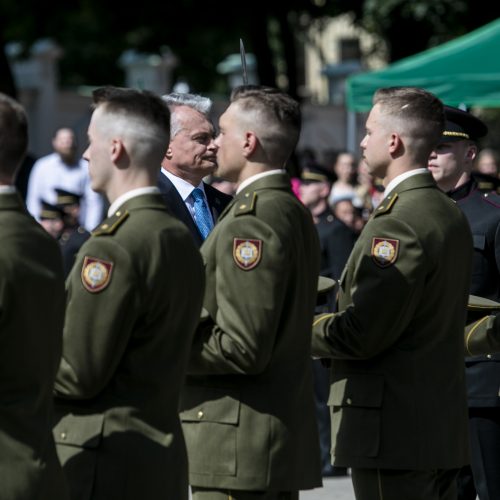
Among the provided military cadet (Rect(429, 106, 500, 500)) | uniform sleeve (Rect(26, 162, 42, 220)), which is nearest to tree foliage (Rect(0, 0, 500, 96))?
uniform sleeve (Rect(26, 162, 42, 220))

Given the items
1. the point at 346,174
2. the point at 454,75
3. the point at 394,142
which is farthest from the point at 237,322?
the point at 346,174

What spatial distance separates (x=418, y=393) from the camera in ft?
15.9

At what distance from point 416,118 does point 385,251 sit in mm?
506

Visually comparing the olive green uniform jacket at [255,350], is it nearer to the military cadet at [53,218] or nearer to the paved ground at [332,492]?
the paved ground at [332,492]

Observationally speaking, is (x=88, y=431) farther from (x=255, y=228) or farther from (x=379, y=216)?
(x=379, y=216)

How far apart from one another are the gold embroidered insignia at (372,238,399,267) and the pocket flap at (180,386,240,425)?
0.71 metres

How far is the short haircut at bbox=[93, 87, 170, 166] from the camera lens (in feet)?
13.0

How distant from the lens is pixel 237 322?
173 inches

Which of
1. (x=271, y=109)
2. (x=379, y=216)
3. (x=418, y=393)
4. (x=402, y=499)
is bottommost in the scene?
(x=402, y=499)

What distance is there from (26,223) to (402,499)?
6.24ft

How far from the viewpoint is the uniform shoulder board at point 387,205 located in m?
4.91

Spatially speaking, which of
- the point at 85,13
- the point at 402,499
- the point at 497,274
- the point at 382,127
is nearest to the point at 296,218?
the point at 382,127

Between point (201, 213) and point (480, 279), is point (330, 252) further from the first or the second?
point (201, 213)

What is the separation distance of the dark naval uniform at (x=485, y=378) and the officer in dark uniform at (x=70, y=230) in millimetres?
4701
